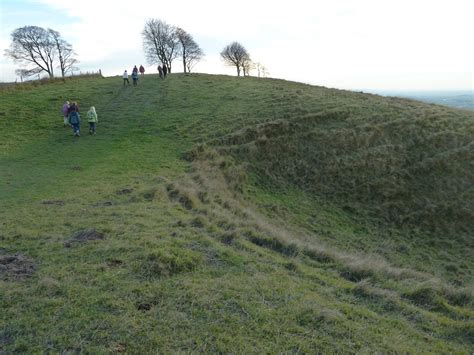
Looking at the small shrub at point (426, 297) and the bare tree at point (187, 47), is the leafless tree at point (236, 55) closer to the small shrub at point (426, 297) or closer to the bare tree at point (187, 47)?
the bare tree at point (187, 47)

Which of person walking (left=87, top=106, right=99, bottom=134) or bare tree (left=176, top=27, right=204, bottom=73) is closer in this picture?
person walking (left=87, top=106, right=99, bottom=134)

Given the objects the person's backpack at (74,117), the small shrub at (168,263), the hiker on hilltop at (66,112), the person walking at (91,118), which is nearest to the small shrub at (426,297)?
the small shrub at (168,263)

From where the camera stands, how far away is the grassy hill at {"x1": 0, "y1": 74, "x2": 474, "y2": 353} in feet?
20.3

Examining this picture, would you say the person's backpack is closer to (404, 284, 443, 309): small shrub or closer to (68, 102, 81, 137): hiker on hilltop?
(68, 102, 81, 137): hiker on hilltop

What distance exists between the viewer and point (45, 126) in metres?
26.1

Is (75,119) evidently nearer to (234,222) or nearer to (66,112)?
(66,112)

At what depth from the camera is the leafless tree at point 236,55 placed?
246 ft

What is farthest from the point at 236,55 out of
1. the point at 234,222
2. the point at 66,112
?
the point at 234,222

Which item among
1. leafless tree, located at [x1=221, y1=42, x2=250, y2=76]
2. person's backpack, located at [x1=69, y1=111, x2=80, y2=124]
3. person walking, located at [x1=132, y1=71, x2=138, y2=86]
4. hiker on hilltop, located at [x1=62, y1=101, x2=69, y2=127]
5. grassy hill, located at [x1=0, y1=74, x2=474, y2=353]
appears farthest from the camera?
leafless tree, located at [x1=221, y1=42, x2=250, y2=76]

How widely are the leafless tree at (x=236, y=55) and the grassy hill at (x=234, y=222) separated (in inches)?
1618

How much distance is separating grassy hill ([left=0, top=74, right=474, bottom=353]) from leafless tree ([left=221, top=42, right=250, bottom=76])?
4110 centimetres

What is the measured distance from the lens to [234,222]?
474 inches

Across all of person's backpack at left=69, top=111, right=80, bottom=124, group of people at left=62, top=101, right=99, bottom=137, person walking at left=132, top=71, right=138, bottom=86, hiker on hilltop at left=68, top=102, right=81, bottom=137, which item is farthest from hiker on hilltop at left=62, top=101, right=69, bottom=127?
person walking at left=132, top=71, right=138, bottom=86

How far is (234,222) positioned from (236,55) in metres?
68.1
